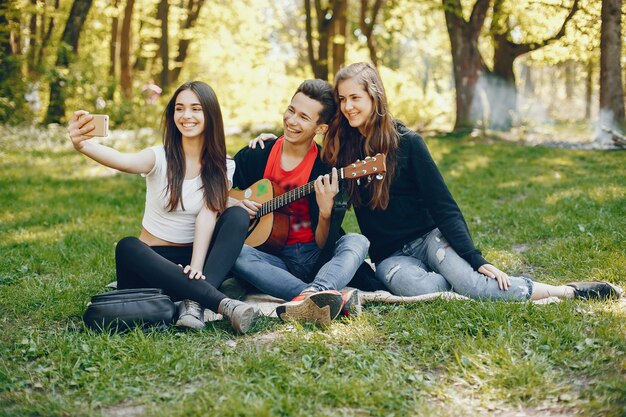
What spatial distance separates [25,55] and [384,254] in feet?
39.9

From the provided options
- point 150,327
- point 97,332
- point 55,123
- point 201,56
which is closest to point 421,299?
point 150,327

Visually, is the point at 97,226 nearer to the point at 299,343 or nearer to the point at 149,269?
the point at 149,269

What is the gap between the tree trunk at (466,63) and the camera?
45.3 ft

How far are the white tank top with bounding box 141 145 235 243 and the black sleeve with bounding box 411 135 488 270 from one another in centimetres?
140

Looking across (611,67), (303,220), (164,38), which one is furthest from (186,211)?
(164,38)

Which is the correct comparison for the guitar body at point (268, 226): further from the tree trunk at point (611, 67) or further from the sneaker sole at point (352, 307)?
Answer: the tree trunk at point (611, 67)

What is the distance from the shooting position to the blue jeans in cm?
394

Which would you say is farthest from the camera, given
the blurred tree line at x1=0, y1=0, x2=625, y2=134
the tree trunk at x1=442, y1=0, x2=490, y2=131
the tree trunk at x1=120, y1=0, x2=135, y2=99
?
the tree trunk at x1=120, y1=0, x2=135, y2=99

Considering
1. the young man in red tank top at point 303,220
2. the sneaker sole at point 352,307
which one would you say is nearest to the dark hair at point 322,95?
the young man in red tank top at point 303,220

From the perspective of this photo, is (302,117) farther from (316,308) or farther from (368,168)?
(316,308)

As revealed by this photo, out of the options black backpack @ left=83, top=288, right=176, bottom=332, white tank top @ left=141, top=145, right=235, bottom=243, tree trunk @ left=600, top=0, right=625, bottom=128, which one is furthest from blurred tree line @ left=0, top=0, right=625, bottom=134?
black backpack @ left=83, top=288, right=176, bottom=332

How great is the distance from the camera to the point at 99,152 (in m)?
3.73

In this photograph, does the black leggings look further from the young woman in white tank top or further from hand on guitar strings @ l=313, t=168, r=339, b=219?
hand on guitar strings @ l=313, t=168, r=339, b=219

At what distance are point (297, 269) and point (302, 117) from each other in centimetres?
101
